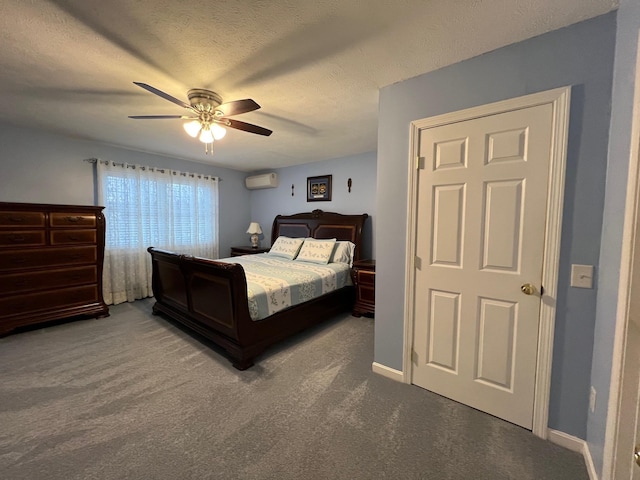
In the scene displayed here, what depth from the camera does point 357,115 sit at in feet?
8.79

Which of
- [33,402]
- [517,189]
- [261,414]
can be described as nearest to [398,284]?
[517,189]

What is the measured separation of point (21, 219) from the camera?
280cm

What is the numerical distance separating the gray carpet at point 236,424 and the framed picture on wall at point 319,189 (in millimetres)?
2872

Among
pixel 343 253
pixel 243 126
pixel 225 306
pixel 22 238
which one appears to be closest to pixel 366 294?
pixel 343 253

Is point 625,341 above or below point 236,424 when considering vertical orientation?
above

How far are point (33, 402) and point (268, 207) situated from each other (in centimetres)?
427

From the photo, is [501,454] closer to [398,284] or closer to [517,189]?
[398,284]

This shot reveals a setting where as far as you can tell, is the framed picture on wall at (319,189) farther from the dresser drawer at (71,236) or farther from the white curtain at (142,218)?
the dresser drawer at (71,236)

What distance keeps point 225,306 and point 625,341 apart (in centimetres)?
247

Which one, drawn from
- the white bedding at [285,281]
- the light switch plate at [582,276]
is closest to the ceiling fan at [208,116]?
the white bedding at [285,281]

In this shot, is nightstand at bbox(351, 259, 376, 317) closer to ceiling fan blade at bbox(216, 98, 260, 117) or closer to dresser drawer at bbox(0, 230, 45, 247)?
ceiling fan blade at bbox(216, 98, 260, 117)

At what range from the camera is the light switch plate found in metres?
1.40

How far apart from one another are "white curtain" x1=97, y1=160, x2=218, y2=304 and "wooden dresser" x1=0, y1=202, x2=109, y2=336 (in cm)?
55

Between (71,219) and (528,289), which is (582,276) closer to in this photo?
(528,289)
